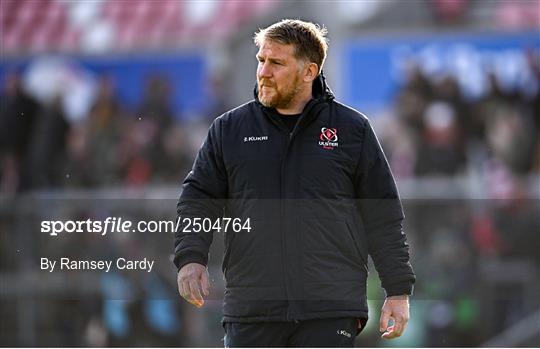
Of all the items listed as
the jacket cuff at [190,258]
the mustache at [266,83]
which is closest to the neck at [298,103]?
the mustache at [266,83]

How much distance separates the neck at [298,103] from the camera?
17.2 ft

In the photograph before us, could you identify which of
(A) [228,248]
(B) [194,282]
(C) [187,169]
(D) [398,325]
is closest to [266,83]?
(A) [228,248]

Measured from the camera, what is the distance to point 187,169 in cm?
1098

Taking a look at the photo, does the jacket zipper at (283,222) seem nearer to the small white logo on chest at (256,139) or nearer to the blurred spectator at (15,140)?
the small white logo on chest at (256,139)

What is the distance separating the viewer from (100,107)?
12055 millimetres

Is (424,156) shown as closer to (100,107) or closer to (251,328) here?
(100,107)

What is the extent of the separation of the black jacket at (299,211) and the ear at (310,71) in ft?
0.32

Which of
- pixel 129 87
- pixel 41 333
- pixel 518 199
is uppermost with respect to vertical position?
pixel 129 87

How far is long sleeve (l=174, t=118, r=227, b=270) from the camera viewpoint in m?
5.20

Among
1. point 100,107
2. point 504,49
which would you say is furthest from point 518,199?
point 100,107

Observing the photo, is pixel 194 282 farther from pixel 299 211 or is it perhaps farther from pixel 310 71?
pixel 310 71

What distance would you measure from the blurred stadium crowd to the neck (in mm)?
4054

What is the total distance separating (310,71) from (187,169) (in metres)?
5.78

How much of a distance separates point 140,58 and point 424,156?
11.5 ft
